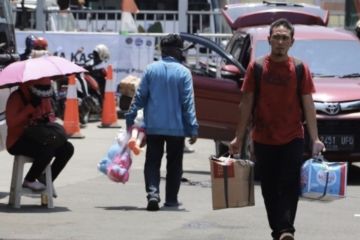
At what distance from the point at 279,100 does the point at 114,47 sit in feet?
48.7

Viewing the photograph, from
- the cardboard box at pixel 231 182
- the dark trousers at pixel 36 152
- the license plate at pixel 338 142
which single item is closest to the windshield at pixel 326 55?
the license plate at pixel 338 142

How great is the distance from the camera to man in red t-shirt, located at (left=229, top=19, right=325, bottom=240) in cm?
824

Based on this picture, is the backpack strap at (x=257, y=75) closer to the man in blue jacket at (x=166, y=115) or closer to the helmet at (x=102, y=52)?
the man in blue jacket at (x=166, y=115)

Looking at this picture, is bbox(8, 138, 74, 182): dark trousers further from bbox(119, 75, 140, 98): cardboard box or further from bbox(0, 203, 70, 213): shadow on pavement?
bbox(119, 75, 140, 98): cardboard box

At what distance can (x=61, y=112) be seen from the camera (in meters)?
19.9

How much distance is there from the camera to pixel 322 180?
325 inches

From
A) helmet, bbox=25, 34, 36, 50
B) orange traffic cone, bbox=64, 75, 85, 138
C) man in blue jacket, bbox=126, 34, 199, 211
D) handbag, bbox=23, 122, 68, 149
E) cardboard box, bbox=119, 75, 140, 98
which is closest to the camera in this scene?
handbag, bbox=23, 122, 68, 149

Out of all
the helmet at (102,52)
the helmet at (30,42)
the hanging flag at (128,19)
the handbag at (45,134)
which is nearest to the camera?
the handbag at (45,134)

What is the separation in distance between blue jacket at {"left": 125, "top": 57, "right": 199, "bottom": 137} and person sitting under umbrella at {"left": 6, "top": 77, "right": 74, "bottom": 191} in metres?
0.89

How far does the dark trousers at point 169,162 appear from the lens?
439 inches

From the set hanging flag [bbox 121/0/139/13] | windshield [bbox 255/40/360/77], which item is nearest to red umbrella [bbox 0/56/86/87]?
windshield [bbox 255/40/360/77]

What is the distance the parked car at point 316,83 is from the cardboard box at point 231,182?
441 cm

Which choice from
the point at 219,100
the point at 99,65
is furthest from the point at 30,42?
the point at 99,65

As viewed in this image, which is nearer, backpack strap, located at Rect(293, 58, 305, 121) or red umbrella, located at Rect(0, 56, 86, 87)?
backpack strap, located at Rect(293, 58, 305, 121)
